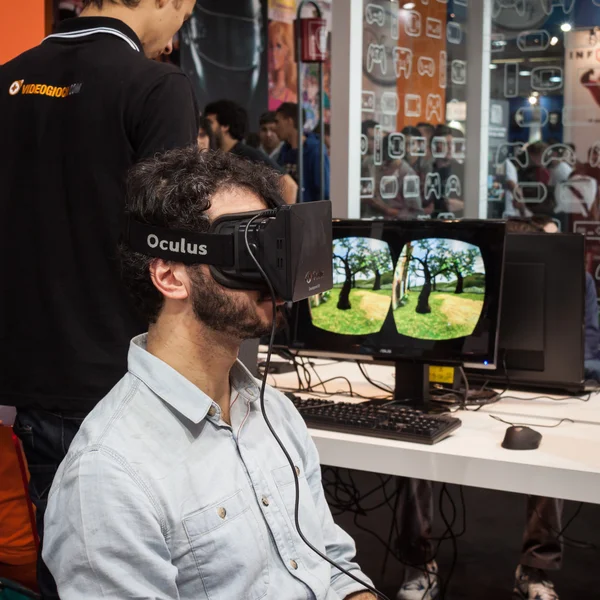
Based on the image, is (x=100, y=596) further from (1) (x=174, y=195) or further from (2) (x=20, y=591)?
(2) (x=20, y=591)

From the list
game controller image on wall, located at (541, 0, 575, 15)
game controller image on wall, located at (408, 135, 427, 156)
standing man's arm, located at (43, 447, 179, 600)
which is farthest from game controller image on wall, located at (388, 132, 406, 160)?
standing man's arm, located at (43, 447, 179, 600)

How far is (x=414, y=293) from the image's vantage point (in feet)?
7.92

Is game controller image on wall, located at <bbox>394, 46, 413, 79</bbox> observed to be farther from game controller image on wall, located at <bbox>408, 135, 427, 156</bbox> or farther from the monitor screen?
the monitor screen

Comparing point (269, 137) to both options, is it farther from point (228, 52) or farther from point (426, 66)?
point (426, 66)

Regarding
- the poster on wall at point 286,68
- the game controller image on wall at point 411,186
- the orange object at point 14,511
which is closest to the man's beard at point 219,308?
the orange object at point 14,511

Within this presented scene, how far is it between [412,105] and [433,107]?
0.66 feet

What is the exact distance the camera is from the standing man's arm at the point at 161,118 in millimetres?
1774

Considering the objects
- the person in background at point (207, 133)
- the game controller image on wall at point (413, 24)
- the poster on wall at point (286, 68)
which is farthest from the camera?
the poster on wall at point (286, 68)

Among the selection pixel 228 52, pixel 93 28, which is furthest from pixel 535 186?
pixel 93 28

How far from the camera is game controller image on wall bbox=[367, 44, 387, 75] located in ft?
13.3

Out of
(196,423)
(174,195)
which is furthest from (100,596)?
(174,195)

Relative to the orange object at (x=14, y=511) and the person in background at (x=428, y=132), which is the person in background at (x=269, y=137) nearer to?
the person in background at (x=428, y=132)

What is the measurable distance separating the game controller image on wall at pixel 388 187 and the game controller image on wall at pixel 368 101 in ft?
1.18

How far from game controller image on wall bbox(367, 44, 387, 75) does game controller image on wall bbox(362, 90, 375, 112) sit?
100 millimetres
